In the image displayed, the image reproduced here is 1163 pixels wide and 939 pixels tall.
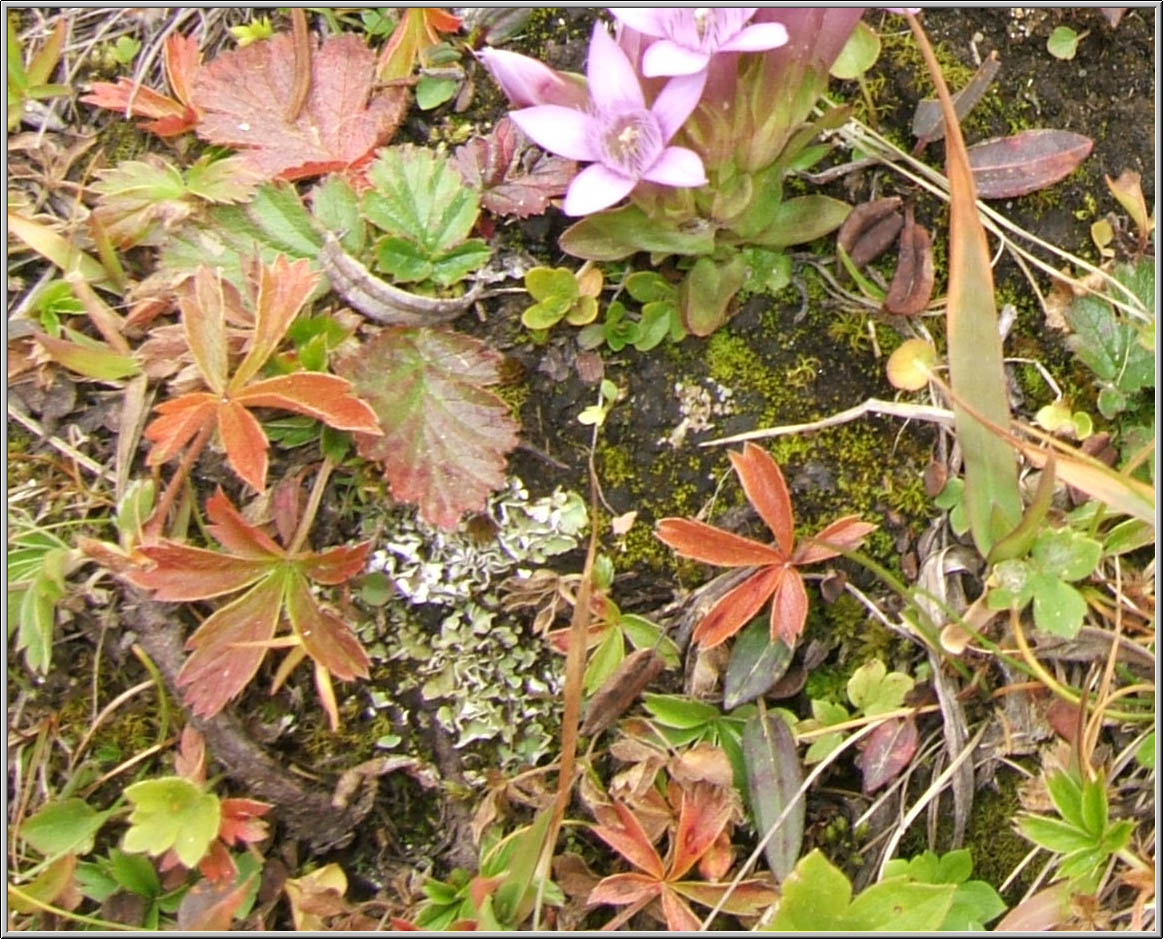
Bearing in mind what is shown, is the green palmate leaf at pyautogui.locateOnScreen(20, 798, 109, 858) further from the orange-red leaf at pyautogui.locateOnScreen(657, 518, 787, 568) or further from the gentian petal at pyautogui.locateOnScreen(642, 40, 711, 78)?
the gentian petal at pyautogui.locateOnScreen(642, 40, 711, 78)

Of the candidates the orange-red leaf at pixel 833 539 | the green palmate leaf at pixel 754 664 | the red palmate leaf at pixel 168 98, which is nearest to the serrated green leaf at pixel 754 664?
the green palmate leaf at pixel 754 664

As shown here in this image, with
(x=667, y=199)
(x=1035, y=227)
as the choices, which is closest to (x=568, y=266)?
(x=667, y=199)

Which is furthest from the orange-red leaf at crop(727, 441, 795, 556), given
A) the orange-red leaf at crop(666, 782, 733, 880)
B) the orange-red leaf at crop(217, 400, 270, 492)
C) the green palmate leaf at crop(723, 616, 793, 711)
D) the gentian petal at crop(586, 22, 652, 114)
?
the orange-red leaf at crop(217, 400, 270, 492)

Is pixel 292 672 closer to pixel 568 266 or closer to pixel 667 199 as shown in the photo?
pixel 568 266

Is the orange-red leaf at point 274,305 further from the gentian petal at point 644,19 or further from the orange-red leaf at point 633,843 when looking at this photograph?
the orange-red leaf at point 633,843

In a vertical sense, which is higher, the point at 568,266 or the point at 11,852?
the point at 568,266

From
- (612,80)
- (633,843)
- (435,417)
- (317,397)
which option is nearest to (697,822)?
(633,843)
